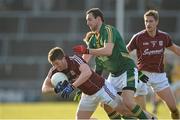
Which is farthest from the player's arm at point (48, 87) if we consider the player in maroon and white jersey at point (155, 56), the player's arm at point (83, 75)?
the player in maroon and white jersey at point (155, 56)

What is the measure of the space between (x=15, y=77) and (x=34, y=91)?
236 cm

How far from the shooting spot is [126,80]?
40.2ft

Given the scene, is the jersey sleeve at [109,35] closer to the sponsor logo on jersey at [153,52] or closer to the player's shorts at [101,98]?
the player's shorts at [101,98]

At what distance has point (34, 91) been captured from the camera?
97.4 ft

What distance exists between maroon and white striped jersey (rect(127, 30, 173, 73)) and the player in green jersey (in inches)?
40.6

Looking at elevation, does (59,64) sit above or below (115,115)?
above

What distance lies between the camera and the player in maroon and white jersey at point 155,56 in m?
13.3

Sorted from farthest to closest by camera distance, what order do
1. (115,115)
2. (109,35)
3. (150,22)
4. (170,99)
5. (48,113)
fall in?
1. (48,113)
2. (170,99)
3. (150,22)
4. (115,115)
5. (109,35)

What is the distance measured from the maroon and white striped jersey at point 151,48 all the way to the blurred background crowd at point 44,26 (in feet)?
58.4

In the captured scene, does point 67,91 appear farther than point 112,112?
No

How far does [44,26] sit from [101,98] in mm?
21613

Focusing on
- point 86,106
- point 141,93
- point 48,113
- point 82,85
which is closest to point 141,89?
point 141,93

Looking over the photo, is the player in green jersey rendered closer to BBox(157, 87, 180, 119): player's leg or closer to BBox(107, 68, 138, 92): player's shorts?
BBox(107, 68, 138, 92): player's shorts

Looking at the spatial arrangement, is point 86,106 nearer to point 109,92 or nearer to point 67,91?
point 109,92
